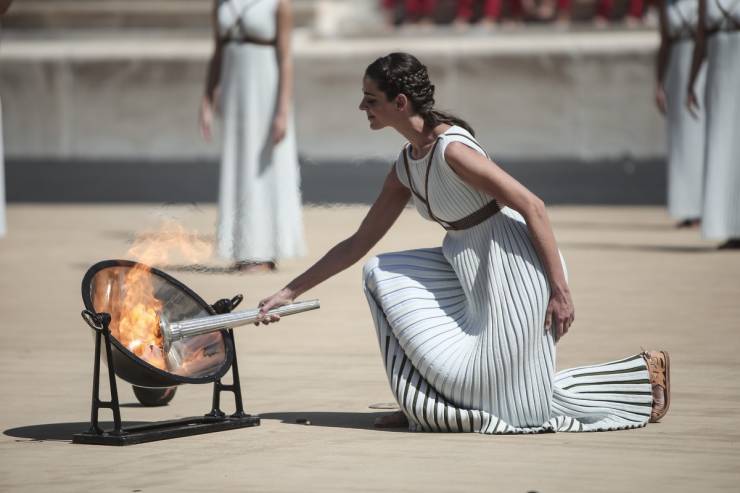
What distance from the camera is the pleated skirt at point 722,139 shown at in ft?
38.9

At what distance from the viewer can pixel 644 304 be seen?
9.20 meters

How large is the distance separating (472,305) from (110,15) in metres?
18.2

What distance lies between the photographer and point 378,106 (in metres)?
5.66

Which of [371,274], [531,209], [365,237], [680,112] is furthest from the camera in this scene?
[680,112]

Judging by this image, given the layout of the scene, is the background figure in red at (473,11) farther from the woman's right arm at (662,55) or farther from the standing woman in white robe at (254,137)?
the standing woman in white robe at (254,137)

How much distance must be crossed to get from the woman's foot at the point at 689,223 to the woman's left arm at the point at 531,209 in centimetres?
910

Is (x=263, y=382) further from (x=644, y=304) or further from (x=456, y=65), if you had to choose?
(x=456, y=65)

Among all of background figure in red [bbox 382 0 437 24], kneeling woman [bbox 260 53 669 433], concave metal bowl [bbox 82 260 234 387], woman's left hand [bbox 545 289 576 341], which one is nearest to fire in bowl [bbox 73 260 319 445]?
concave metal bowl [bbox 82 260 234 387]

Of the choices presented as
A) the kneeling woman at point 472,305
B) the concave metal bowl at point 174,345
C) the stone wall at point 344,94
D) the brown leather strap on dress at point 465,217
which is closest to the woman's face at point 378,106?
the kneeling woman at point 472,305

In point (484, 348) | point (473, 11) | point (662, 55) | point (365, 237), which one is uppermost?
point (473, 11)

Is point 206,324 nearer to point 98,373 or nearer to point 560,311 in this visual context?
point 98,373

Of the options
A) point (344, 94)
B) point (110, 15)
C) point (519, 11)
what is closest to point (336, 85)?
point (344, 94)

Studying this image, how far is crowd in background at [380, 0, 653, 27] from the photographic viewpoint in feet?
74.4

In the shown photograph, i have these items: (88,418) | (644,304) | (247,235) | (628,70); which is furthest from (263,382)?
(628,70)
